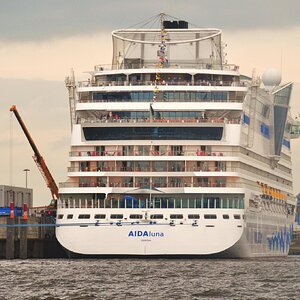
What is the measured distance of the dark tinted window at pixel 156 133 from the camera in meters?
101

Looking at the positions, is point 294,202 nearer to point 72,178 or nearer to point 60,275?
point 72,178

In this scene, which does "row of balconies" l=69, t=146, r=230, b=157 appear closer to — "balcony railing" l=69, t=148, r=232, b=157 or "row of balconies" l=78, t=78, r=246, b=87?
"balcony railing" l=69, t=148, r=232, b=157

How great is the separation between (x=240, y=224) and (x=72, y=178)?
468 inches

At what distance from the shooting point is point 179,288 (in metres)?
71.4

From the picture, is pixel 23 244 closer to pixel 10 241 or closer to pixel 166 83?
pixel 10 241

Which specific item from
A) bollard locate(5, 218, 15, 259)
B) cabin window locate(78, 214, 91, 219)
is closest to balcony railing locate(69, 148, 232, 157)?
cabin window locate(78, 214, 91, 219)

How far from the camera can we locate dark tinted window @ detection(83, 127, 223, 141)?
330 feet

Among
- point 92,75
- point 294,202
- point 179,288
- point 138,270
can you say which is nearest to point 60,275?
point 138,270

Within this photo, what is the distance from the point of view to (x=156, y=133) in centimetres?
10081

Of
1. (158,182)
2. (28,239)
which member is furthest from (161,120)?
(28,239)

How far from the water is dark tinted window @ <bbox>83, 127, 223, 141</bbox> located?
351 inches

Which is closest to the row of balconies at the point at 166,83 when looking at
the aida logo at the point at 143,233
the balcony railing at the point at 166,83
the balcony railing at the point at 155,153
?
the balcony railing at the point at 166,83

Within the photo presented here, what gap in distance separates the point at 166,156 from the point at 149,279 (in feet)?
74.6

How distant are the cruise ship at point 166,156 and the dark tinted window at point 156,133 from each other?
0.07m
